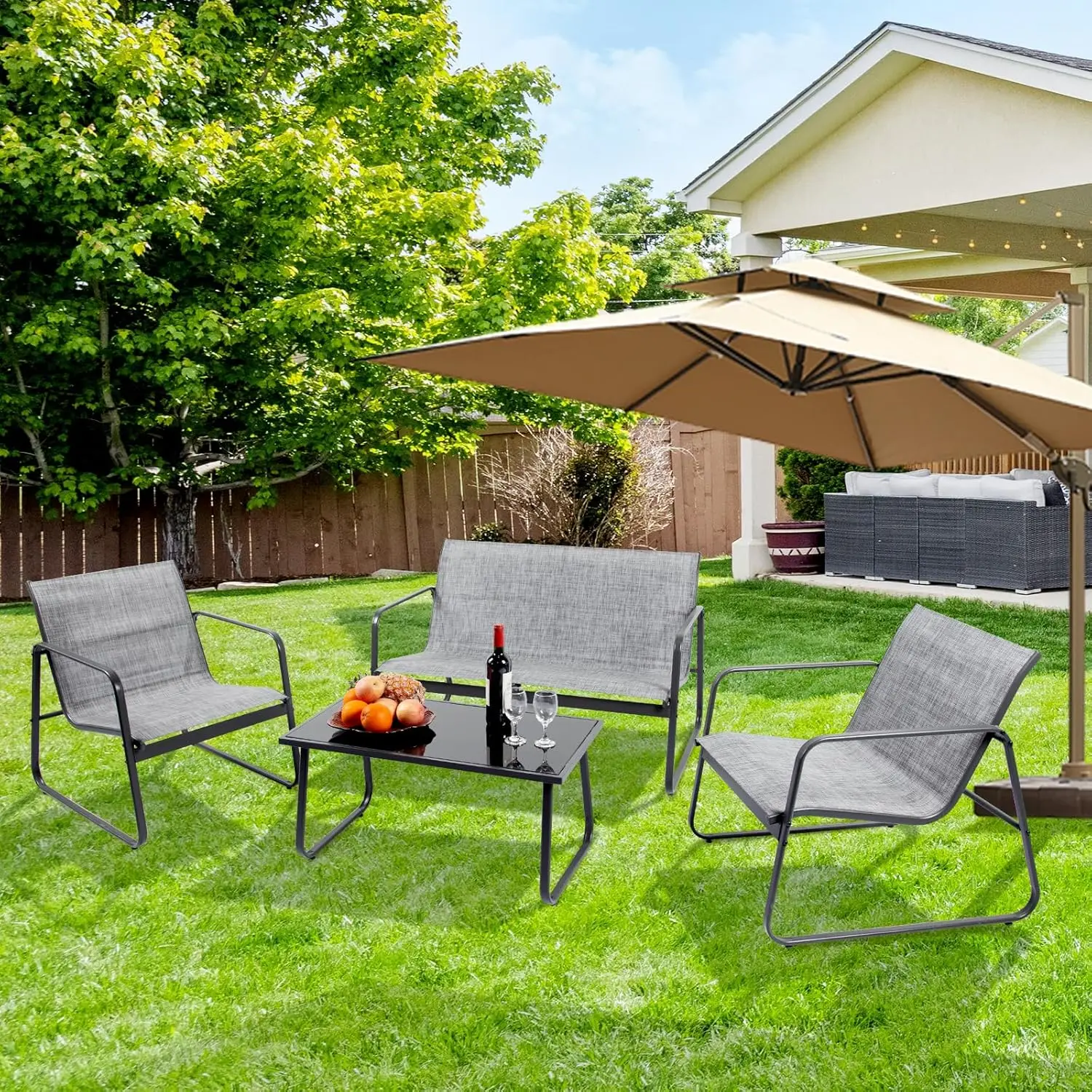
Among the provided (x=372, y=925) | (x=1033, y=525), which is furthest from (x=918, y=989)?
(x=1033, y=525)

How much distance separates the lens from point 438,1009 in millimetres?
2576

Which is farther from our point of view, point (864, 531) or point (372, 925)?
point (864, 531)

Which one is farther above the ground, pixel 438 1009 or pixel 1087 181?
pixel 1087 181

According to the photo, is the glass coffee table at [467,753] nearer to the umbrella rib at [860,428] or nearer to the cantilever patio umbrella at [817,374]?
the cantilever patio umbrella at [817,374]

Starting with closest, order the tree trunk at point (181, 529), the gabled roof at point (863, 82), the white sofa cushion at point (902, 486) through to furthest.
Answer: the gabled roof at point (863, 82) < the white sofa cushion at point (902, 486) < the tree trunk at point (181, 529)

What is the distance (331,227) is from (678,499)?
531 centimetres

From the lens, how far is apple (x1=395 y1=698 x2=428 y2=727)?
3525mm

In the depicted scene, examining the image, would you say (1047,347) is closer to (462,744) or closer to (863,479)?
(863,479)

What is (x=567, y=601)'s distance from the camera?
4977 mm

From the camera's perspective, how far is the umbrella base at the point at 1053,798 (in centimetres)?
367

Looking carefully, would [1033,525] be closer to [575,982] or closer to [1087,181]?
[1087,181]

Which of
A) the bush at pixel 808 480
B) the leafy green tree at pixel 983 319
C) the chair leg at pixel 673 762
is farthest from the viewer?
the leafy green tree at pixel 983 319

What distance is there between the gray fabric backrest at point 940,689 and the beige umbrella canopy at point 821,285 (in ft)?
3.45

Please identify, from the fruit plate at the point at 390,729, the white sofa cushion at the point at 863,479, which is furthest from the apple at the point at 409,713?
the white sofa cushion at the point at 863,479
